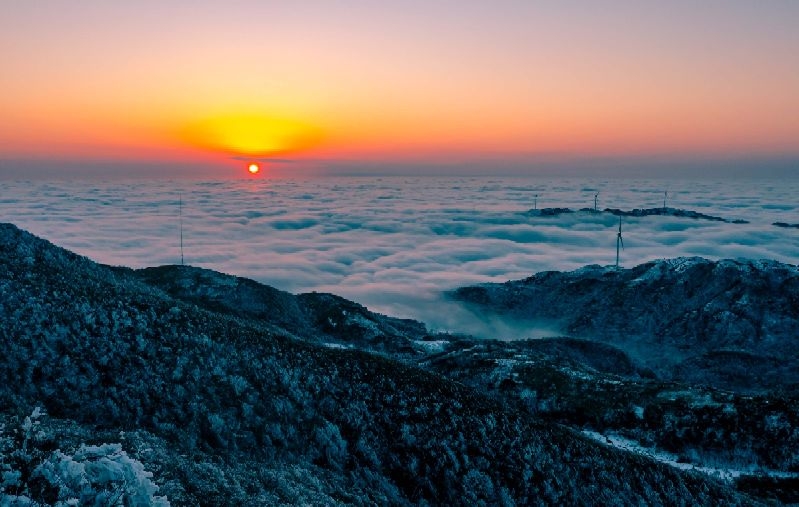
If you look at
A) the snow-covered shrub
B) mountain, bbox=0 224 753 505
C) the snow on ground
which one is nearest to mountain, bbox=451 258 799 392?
the snow on ground

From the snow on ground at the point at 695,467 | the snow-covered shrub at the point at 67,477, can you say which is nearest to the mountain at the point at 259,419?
the snow-covered shrub at the point at 67,477

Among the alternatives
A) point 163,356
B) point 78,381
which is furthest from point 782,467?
point 78,381

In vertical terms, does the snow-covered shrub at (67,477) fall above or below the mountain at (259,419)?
above

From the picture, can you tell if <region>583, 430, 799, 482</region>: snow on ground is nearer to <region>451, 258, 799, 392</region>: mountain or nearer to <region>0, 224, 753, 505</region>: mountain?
<region>0, 224, 753, 505</region>: mountain

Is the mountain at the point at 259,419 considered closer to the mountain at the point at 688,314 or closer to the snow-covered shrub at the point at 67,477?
the snow-covered shrub at the point at 67,477

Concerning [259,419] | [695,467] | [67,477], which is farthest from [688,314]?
[67,477]

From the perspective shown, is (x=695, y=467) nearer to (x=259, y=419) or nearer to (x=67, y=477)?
(x=259, y=419)
